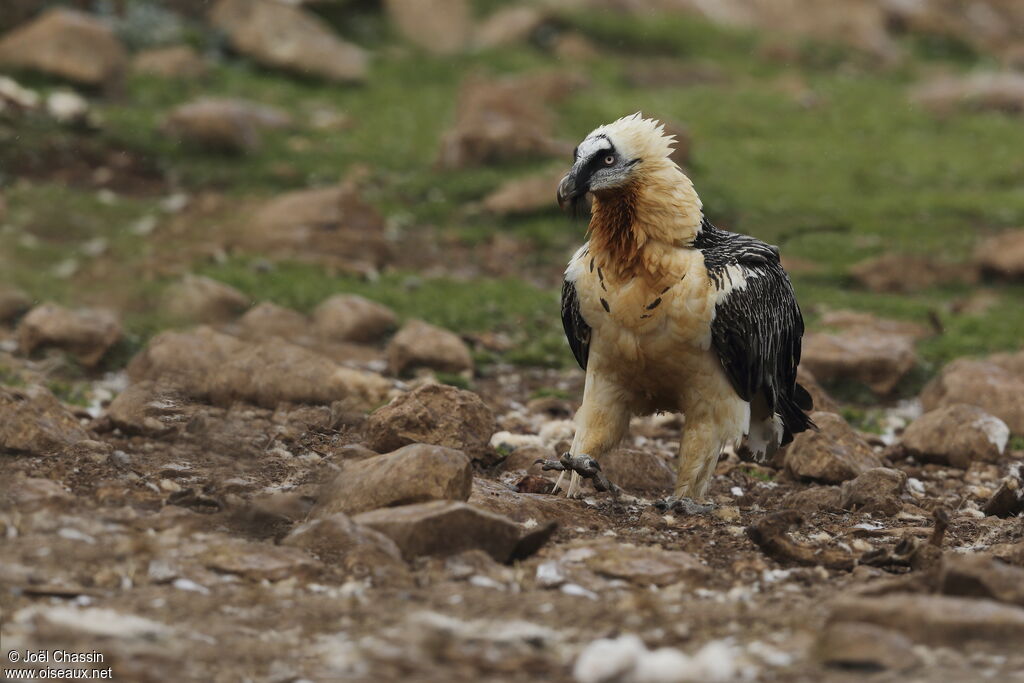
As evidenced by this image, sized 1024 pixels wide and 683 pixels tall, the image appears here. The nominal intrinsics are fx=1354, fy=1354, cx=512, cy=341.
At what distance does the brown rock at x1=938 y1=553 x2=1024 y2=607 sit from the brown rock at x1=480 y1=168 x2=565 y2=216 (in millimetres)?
11745

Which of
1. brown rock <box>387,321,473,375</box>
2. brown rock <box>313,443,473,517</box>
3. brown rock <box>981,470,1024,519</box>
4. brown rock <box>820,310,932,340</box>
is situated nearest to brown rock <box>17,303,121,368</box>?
brown rock <box>387,321,473,375</box>

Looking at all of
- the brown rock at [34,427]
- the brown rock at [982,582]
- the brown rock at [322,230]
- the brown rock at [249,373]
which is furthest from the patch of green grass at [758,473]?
the brown rock at [322,230]

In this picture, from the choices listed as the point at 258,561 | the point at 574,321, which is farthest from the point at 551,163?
the point at 258,561

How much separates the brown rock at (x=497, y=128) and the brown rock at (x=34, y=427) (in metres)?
11.4

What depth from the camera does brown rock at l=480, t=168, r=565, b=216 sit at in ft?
55.4

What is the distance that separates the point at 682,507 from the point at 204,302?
654 cm

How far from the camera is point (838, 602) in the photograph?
513 centimetres

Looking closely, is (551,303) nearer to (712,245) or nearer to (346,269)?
(346,269)

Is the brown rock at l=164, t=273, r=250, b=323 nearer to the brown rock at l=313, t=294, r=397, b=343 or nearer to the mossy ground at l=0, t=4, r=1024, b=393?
the mossy ground at l=0, t=4, r=1024, b=393

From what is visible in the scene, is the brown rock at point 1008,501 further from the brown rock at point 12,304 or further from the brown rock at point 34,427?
the brown rock at point 12,304

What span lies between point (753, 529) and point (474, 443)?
80.7 inches

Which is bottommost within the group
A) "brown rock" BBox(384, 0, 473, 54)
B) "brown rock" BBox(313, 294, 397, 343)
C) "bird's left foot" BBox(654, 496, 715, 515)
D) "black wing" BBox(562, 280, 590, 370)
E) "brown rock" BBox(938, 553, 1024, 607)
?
"brown rock" BBox(313, 294, 397, 343)

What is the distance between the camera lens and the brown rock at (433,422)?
306 inches

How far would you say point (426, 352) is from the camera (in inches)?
451
